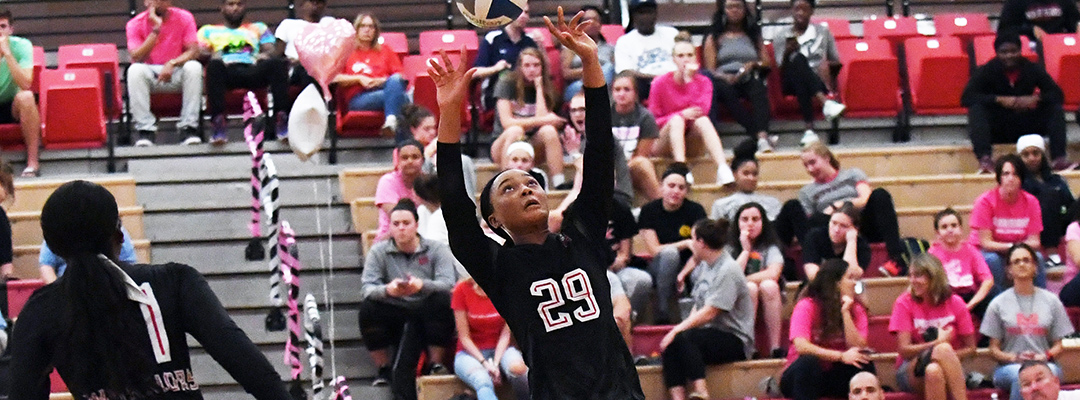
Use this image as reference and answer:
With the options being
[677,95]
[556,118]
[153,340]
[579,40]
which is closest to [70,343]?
[153,340]

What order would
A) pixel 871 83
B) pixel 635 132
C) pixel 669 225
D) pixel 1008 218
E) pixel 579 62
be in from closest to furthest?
pixel 669 225 < pixel 1008 218 < pixel 635 132 < pixel 579 62 < pixel 871 83

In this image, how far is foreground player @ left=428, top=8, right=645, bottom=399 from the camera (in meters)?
4.02

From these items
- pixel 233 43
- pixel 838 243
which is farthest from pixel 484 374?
pixel 233 43

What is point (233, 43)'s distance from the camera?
10656 mm

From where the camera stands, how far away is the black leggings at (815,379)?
7766mm

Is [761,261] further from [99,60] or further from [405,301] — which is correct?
[99,60]

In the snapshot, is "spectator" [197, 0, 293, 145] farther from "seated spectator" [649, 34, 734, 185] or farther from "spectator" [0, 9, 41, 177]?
"seated spectator" [649, 34, 734, 185]

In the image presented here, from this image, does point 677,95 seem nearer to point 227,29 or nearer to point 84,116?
point 227,29

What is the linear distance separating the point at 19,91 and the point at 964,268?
5.97m

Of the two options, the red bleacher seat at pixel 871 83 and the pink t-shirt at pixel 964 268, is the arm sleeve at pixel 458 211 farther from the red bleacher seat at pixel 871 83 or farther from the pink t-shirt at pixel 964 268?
the red bleacher seat at pixel 871 83

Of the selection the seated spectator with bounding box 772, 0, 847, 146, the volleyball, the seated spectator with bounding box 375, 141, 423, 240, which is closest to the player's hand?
the volleyball

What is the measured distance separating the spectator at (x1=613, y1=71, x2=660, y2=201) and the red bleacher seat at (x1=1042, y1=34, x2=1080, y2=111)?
316 cm

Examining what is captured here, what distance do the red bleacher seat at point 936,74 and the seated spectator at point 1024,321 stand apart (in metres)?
2.87

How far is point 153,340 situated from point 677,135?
6543 mm
